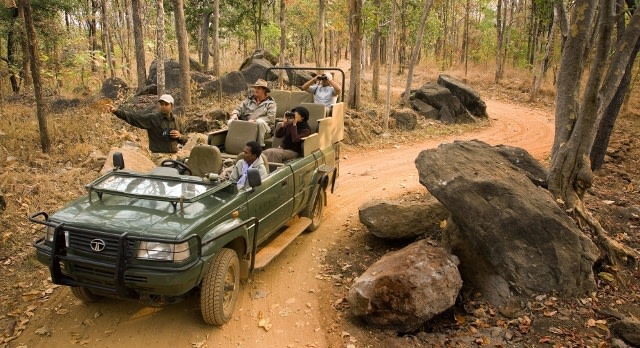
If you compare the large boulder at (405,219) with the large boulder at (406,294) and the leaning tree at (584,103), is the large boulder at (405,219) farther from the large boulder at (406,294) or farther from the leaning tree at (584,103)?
the leaning tree at (584,103)

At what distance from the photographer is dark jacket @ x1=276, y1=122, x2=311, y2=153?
747cm

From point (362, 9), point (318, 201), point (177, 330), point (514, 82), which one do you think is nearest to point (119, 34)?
point (362, 9)

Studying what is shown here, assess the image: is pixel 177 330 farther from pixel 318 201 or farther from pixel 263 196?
pixel 318 201

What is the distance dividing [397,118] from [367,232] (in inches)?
399

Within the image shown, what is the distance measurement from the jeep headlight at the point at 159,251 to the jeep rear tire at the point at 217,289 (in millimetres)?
574

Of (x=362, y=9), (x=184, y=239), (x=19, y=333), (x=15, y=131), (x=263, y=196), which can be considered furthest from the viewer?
(x=362, y=9)

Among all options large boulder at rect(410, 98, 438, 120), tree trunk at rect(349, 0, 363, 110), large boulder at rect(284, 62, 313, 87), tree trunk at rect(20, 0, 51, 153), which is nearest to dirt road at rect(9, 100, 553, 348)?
tree trunk at rect(20, 0, 51, 153)

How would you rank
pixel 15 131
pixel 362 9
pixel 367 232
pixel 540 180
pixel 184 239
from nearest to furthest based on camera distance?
pixel 184 239, pixel 540 180, pixel 367 232, pixel 15 131, pixel 362 9

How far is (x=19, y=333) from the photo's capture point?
16.5 feet

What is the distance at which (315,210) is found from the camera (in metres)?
7.95

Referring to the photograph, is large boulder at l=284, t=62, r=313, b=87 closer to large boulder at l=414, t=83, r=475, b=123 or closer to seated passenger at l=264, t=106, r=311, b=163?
large boulder at l=414, t=83, r=475, b=123

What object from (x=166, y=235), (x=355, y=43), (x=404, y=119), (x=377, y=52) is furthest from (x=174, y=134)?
(x=377, y=52)

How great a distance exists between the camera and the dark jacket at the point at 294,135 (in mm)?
7473

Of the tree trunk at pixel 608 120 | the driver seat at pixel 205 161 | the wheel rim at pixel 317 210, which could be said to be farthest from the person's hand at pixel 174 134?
the tree trunk at pixel 608 120
